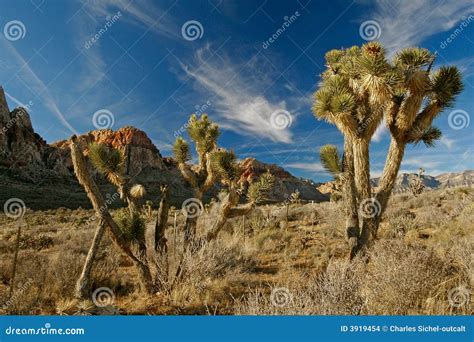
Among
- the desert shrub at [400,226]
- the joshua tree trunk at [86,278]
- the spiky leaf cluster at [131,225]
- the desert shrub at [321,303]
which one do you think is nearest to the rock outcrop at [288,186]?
the desert shrub at [400,226]

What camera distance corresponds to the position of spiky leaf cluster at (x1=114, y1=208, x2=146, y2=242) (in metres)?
6.72

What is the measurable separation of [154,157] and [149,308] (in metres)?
63.4

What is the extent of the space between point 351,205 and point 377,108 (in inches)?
88.6

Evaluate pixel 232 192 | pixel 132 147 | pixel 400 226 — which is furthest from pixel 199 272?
pixel 132 147

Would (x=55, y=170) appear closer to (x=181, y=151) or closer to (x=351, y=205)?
(x=181, y=151)

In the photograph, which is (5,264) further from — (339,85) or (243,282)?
(339,85)

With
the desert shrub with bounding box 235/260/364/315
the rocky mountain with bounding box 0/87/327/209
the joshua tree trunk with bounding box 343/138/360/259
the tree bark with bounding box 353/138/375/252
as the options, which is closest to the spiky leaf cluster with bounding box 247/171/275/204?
the joshua tree trunk with bounding box 343/138/360/259

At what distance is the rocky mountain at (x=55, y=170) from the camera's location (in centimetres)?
3678

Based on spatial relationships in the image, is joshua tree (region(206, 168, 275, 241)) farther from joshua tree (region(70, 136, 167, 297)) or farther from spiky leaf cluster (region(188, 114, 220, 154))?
joshua tree (region(70, 136, 167, 297))

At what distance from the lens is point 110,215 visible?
617cm

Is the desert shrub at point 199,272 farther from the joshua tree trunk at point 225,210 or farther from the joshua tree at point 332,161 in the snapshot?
the joshua tree at point 332,161

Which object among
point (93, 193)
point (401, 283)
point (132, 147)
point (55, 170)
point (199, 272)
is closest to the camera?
point (401, 283)

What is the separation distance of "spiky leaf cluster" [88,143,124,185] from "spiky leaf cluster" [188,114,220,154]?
268 centimetres

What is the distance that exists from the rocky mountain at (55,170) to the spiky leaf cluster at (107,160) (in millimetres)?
20227
